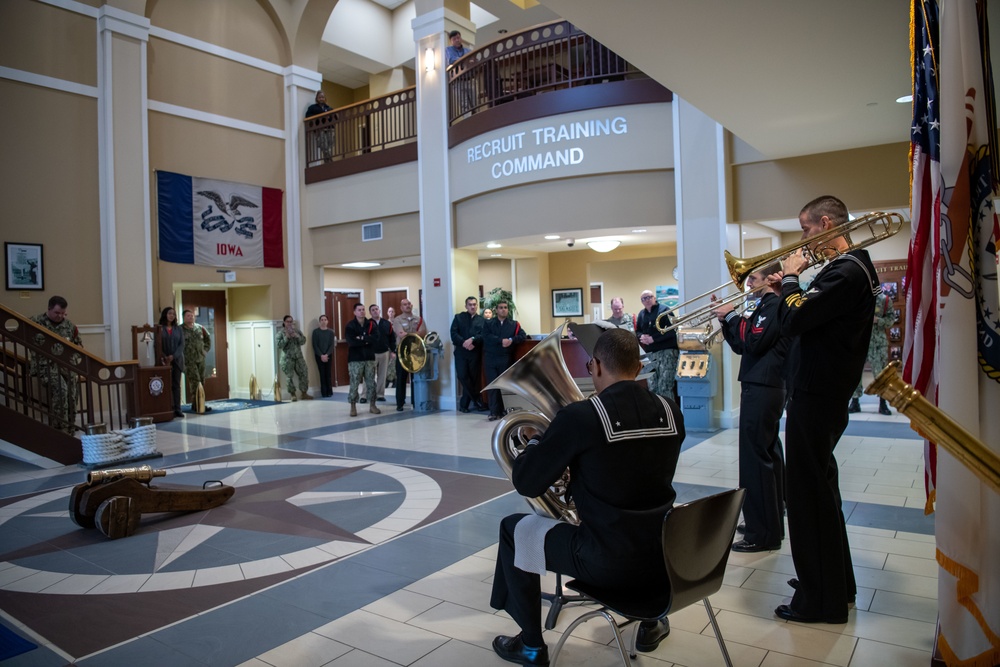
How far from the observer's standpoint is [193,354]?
11211 mm

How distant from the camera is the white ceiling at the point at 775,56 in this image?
406 cm

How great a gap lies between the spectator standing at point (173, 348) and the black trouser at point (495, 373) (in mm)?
4988

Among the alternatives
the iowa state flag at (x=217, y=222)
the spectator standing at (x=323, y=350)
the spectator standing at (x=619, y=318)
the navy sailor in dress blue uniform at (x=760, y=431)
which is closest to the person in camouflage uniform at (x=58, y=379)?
the iowa state flag at (x=217, y=222)

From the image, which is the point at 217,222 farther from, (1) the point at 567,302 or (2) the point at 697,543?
(2) the point at 697,543

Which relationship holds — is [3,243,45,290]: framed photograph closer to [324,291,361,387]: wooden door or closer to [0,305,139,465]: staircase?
[0,305,139,465]: staircase

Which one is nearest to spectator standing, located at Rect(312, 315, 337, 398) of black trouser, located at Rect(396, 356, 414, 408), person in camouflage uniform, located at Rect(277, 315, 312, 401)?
person in camouflage uniform, located at Rect(277, 315, 312, 401)

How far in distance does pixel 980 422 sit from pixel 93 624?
396 cm

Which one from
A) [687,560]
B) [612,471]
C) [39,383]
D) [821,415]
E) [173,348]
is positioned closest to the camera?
[687,560]

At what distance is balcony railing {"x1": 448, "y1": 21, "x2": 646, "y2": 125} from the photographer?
895 centimetres

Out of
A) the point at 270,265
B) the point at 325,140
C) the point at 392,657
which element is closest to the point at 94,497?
the point at 392,657

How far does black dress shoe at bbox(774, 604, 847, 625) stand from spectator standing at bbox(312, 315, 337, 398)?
35.5ft

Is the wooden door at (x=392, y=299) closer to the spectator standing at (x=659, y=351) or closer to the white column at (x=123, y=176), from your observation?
the white column at (x=123, y=176)

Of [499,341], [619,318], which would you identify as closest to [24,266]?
[499,341]

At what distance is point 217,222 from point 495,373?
607cm
